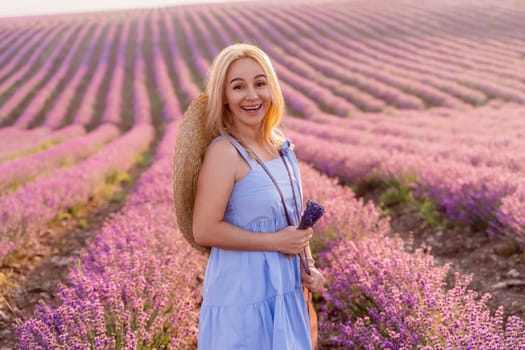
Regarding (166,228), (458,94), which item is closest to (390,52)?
(458,94)

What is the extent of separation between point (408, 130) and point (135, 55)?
682 inches

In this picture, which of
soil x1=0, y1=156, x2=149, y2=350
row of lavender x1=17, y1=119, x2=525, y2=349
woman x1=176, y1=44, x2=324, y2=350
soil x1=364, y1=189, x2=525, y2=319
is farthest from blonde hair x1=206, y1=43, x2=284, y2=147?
soil x1=0, y1=156, x2=149, y2=350

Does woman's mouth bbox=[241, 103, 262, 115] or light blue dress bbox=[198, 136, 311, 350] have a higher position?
woman's mouth bbox=[241, 103, 262, 115]

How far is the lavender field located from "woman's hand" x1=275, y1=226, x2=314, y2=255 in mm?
552

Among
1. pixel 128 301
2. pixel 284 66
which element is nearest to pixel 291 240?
pixel 128 301

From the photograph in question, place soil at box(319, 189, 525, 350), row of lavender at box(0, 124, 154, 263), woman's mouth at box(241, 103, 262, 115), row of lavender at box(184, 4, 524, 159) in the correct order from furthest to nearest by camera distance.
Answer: row of lavender at box(184, 4, 524, 159) < row of lavender at box(0, 124, 154, 263) < soil at box(319, 189, 525, 350) < woman's mouth at box(241, 103, 262, 115)

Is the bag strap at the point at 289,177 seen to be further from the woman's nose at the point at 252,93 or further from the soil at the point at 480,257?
the soil at the point at 480,257

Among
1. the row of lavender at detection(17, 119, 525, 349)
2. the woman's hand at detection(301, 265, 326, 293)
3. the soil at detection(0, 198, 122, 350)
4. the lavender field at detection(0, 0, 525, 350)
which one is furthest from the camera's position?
the soil at detection(0, 198, 122, 350)

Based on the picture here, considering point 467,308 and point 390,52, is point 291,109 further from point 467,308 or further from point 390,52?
point 467,308

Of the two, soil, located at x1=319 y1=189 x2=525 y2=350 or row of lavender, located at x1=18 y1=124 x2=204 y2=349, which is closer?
row of lavender, located at x1=18 y1=124 x2=204 y2=349

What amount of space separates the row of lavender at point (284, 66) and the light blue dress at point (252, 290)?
12275 mm

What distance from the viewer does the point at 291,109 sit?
15.3 meters

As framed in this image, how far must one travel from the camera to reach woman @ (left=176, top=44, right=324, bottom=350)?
1.71 metres

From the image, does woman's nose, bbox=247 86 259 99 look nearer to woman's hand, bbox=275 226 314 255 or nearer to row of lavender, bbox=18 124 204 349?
woman's hand, bbox=275 226 314 255
